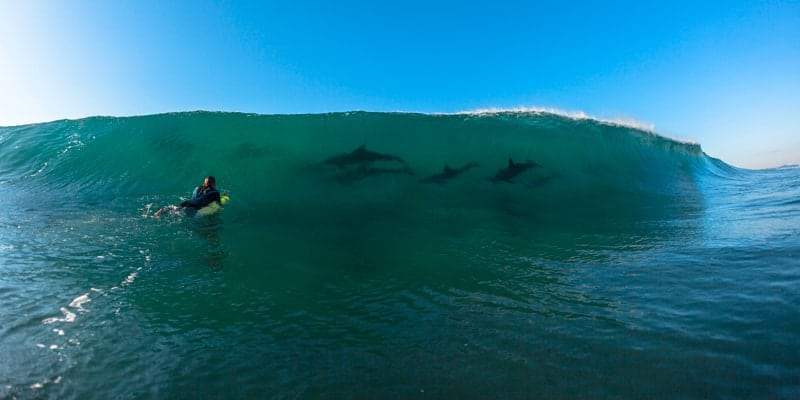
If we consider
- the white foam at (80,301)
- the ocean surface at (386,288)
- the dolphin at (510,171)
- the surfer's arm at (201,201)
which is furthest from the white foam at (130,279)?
the dolphin at (510,171)

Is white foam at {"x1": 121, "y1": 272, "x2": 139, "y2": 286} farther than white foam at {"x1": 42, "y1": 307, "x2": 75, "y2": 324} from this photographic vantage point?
Yes

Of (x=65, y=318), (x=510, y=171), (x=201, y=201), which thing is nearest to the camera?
(x=65, y=318)

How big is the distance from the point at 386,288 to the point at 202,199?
18.4ft

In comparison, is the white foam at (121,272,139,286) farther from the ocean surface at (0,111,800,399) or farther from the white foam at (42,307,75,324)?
the white foam at (42,307,75,324)

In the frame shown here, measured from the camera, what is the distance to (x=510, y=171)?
12648 mm

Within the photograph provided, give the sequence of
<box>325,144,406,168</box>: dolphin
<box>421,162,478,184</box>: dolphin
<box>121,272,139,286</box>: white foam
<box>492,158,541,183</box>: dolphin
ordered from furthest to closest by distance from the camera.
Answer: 1. <box>325,144,406,168</box>: dolphin
2. <box>492,158,541,183</box>: dolphin
3. <box>421,162,478,184</box>: dolphin
4. <box>121,272,139,286</box>: white foam

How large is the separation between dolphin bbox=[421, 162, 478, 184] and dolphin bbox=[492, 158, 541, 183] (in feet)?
3.10

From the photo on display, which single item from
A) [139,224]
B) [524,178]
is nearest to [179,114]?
[139,224]

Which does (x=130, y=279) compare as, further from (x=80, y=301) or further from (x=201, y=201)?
(x=201, y=201)

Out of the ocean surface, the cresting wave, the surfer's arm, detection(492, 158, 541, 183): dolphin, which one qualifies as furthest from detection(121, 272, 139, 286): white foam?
detection(492, 158, 541, 183): dolphin

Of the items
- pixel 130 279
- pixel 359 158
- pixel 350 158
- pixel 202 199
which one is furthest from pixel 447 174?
pixel 130 279

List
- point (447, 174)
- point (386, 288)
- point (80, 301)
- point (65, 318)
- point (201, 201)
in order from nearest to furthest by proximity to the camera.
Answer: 1. point (65, 318)
2. point (80, 301)
3. point (386, 288)
4. point (201, 201)
5. point (447, 174)

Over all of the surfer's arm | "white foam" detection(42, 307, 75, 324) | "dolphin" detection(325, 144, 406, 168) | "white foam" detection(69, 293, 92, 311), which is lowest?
"white foam" detection(42, 307, 75, 324)

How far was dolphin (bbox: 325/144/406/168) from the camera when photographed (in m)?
12.6
